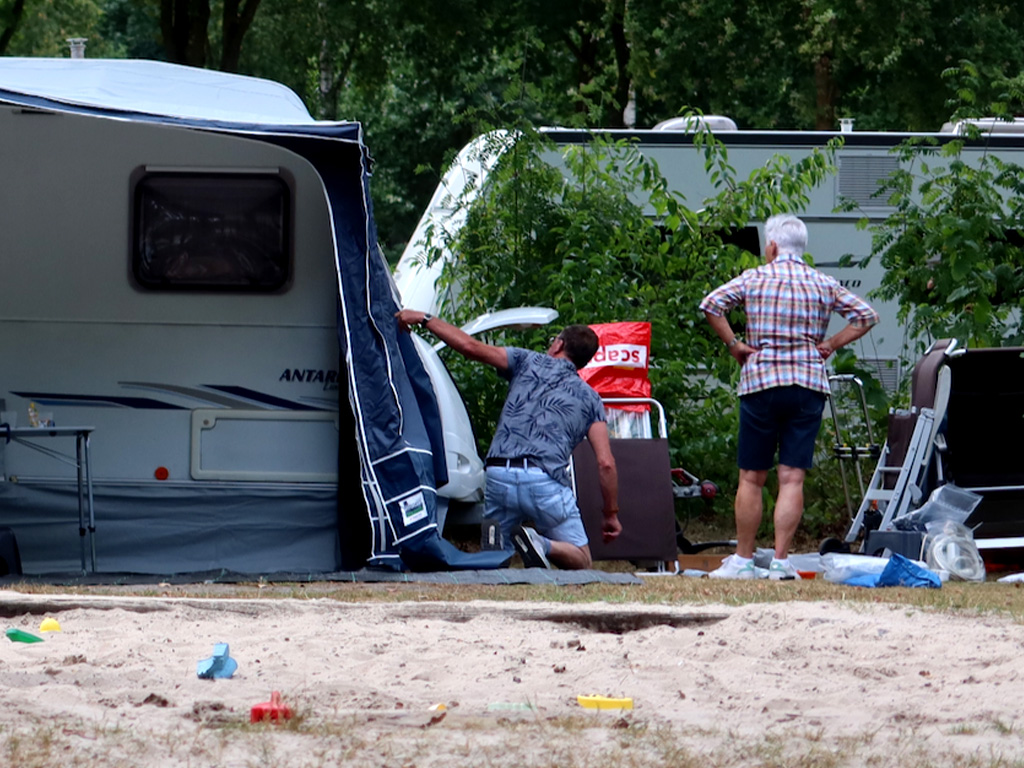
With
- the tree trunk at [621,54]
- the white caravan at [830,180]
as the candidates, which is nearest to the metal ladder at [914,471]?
the white caravan at [830,180]

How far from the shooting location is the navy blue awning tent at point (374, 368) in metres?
6.82

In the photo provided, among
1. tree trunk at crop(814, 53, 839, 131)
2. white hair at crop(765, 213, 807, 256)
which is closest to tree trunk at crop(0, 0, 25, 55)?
tree trunk at crop(814, 53, 839, 131)

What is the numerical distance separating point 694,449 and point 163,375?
9.85 ft

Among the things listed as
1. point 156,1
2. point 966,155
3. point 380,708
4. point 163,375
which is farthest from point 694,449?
point 156,1

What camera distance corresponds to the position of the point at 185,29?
1577 cm

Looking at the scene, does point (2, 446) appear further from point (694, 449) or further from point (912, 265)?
point (912, 265)

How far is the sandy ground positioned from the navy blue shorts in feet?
5.83

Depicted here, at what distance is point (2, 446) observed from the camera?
304 inches

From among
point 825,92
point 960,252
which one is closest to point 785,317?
point 960,252

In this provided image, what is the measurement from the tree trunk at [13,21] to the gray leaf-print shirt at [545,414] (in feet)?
35.9

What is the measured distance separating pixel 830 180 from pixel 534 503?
5.03 meters

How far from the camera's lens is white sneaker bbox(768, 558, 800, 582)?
7008mm

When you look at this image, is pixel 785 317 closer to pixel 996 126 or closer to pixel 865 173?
pixel 865 173

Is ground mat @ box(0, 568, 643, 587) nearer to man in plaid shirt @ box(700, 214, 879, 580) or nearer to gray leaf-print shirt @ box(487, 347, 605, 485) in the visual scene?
gray leaf-print shirt @ box(487, 347, 605, 485)
